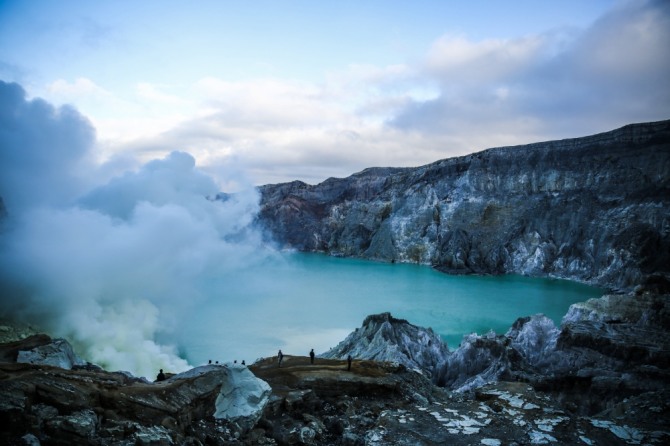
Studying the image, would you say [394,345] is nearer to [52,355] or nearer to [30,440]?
[52,355]

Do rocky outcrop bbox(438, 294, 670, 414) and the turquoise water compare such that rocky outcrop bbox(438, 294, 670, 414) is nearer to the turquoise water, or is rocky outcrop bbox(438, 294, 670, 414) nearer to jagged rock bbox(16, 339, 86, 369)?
the turquoise water

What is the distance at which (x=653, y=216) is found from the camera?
6103 cm

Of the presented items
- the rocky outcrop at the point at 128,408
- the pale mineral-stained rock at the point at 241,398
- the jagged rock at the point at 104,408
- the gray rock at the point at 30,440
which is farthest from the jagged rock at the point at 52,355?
the gray rock at the point at 30,440

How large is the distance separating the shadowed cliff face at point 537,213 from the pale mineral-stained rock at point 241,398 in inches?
2411

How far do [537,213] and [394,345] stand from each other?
2490 inches

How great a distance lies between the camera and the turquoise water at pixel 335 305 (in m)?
32.0

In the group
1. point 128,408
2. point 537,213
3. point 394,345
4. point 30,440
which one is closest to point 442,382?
point 394,345

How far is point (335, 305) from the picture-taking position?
46594 millimetres

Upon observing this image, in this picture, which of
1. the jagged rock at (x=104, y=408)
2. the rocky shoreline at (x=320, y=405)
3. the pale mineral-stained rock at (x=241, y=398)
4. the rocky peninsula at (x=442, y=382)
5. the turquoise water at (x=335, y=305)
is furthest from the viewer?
the turquoise water at (x=335, y=305)

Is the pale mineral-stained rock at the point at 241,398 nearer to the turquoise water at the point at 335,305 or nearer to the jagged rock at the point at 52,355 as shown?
the jagged rock at the point at 52,355

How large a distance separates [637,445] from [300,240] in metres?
110

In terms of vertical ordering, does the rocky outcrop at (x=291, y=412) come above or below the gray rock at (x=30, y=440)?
below

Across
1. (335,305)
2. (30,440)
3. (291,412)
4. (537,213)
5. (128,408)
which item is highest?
(537,213)

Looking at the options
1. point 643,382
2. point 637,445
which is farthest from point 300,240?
→ point 637,445
